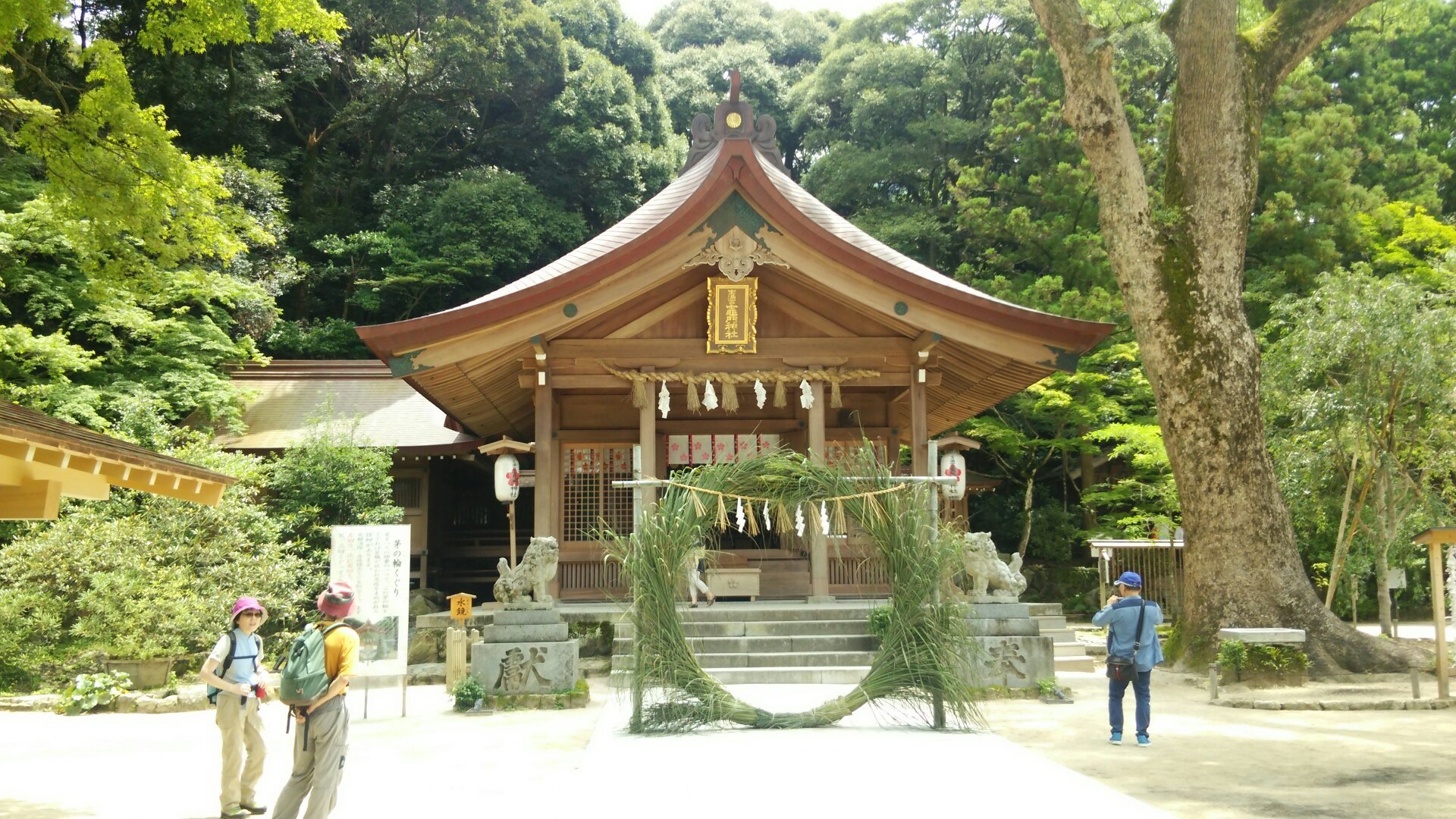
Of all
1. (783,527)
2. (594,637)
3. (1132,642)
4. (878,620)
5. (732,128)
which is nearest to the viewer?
(1132,642)

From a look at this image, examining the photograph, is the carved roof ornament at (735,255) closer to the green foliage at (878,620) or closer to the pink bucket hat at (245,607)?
the green foliage at (878,620)

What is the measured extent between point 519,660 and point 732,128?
850cm

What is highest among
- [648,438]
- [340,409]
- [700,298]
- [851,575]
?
[700,298]

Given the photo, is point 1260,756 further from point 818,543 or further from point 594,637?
point 594,637

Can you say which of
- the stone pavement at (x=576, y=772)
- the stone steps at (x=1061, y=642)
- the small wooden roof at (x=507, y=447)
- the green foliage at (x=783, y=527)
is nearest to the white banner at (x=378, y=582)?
the stone pavement at (x=576, y=772)

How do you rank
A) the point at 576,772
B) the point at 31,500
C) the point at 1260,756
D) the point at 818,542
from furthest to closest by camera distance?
the point at 818,542
the point at 1260,756
the point at 576,772
the point at 31,500

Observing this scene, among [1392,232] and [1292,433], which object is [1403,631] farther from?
[1392,232]

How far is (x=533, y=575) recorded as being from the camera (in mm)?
10180

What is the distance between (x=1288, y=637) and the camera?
1081 centimetres

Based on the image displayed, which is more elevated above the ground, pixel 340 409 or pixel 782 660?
pixel 340 409

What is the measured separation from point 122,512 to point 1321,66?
87.5 ft

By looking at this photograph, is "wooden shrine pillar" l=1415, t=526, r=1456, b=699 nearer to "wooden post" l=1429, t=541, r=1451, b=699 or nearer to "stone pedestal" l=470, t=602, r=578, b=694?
"wooden post" l=1429, t=541, r=1451, b=699

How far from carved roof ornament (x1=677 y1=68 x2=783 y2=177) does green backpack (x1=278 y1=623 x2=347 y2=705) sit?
10575 millimetres

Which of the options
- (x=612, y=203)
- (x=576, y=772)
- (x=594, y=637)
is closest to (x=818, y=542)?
(x=594, y=637)
